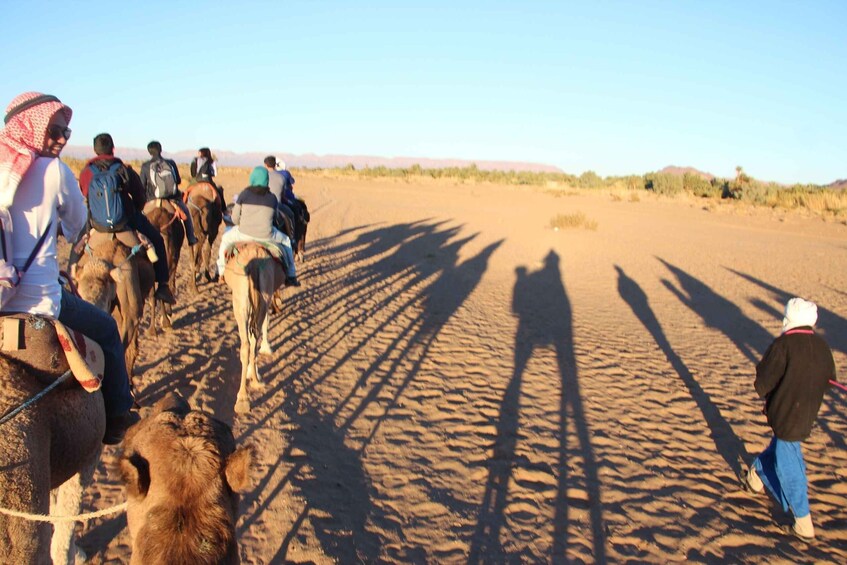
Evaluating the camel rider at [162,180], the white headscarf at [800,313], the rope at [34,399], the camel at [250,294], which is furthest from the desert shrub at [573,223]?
the rope at [34,399]

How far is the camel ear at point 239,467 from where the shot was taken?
2.25 m

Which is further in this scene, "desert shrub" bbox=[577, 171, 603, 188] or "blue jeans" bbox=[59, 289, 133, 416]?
"desert shrub" bbox=[577, 171, 603, 188]

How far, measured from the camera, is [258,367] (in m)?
7.64

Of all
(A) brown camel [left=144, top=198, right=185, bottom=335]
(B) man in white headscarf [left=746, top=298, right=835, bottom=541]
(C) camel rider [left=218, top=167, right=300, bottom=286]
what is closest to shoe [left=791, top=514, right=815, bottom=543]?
(B) man in white headscarf [left=746, top=298, right=835, bottom=541]

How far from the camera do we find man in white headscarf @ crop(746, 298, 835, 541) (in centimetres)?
491

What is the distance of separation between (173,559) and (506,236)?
24088 mm

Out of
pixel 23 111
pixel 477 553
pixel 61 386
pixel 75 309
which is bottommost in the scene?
pixel 477 553

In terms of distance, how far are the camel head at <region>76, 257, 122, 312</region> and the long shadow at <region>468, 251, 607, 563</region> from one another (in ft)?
13.7

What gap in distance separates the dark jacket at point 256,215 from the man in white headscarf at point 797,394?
19.1 feet

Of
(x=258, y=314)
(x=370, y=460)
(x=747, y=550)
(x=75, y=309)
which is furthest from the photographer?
(x=258, y=314)

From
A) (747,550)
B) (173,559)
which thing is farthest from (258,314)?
(747,550)

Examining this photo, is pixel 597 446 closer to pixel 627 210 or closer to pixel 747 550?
pixel 747 550

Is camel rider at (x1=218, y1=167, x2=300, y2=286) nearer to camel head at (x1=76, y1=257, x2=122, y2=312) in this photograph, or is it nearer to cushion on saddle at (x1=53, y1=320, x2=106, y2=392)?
camel head at (x1=76, y1=257, x2=122, y2=312)

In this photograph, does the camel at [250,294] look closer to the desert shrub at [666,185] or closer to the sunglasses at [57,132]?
the sunglasses at [57,132]
